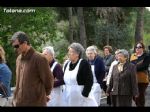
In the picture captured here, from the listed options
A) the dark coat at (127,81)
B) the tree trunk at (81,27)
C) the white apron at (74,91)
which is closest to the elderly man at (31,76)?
the white apron at (74,91)

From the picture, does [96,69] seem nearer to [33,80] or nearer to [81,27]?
[33,80]

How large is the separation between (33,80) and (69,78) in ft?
3.71

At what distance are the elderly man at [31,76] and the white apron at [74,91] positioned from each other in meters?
0.97

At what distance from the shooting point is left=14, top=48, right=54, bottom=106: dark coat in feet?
25.3

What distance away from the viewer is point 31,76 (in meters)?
7.73

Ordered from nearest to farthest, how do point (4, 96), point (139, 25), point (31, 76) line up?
1. point (31, 76)
2. point (4, 96)
3. point (139, 25)

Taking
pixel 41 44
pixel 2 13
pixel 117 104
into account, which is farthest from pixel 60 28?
pixel 117 104

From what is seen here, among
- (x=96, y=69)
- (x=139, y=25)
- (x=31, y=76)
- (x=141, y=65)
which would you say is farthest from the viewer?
(x=139, y=25)

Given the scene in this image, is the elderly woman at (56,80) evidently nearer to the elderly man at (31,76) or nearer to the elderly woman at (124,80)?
the elderly woman at (124,80)

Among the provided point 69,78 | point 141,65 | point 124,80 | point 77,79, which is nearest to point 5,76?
point 69,78

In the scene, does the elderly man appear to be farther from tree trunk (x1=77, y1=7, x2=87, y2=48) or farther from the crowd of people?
tree trunk (x1=77, y1=7, x2=87, y2=48)

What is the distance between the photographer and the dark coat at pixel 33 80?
771 centimetres
